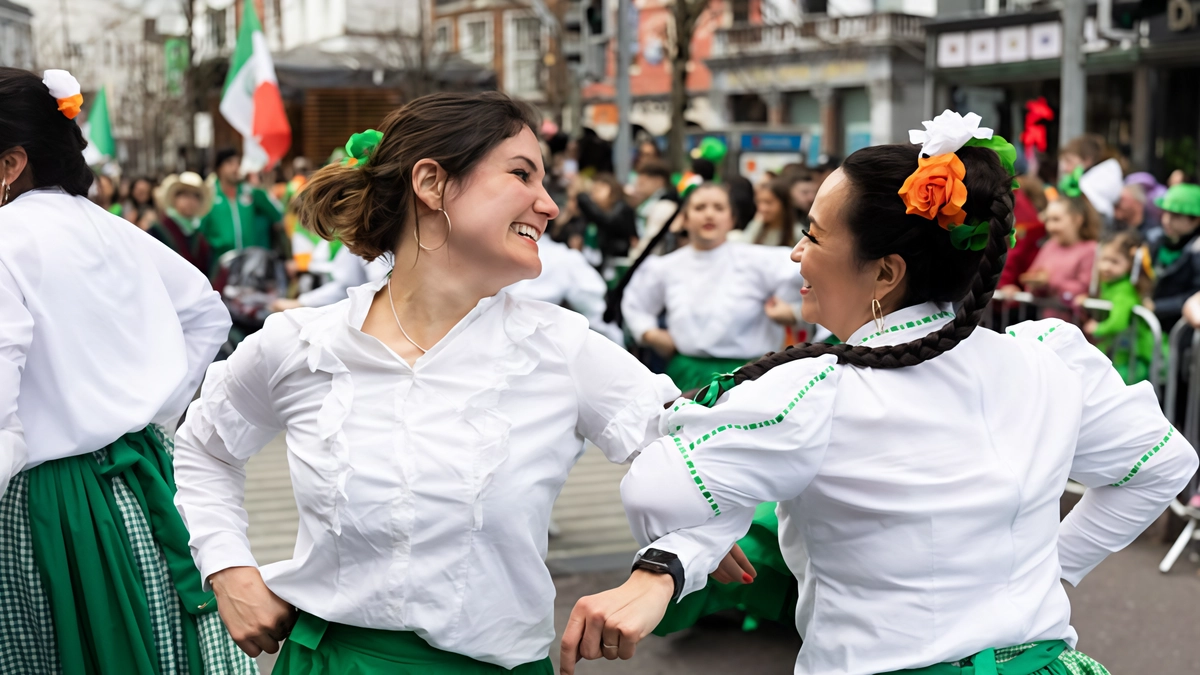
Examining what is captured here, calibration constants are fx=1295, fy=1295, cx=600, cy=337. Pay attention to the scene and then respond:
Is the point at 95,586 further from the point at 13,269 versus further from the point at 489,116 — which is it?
the point at 489,116

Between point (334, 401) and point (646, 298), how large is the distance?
15.0ft

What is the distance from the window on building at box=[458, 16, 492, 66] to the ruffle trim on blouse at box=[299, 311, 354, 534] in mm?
42662

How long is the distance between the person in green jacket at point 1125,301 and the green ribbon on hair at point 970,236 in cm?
506

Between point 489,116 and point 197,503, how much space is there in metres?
0.88

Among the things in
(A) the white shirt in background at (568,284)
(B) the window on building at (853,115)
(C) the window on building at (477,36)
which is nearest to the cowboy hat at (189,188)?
(A) the white shirt in background at (568,284)

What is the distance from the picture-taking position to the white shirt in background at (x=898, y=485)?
→ 6.14 feet

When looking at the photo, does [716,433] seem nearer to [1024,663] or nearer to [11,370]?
[1024,663]

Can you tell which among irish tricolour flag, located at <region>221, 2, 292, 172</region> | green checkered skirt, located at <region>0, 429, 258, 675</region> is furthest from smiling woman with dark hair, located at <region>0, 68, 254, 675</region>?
irish tricolour flag, located at <region>221, 2, 292, 172</region>

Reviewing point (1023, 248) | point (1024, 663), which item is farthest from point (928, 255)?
point (1023, 248)

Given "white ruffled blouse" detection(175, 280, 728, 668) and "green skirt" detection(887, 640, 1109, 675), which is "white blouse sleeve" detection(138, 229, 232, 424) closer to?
"white ruffled blouse" detection(175, 280, 728, 668)

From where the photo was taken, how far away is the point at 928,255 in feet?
6.69

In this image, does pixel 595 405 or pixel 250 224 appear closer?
pixel 595 405

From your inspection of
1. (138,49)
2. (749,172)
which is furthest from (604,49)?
(138,49)

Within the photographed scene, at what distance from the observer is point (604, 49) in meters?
13.9
